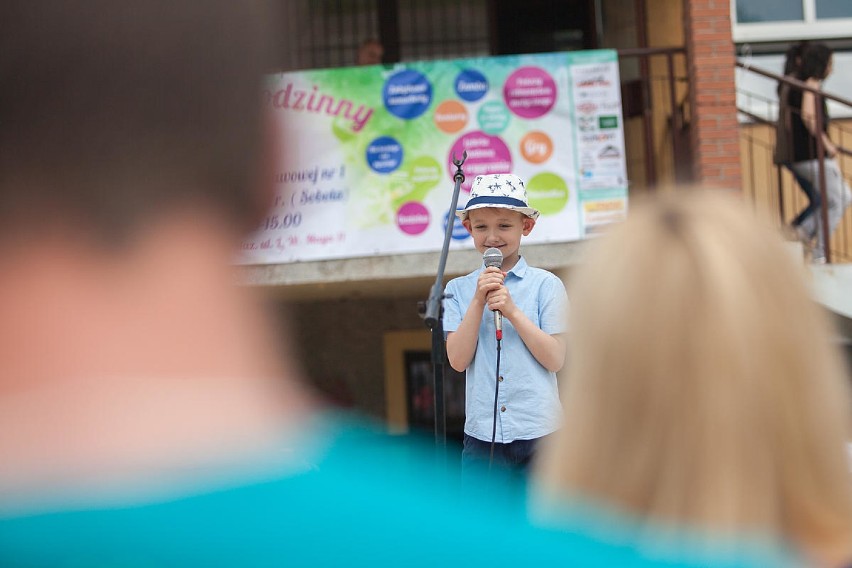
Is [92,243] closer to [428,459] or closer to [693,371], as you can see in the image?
[428,459]

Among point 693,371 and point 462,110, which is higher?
point 462,110

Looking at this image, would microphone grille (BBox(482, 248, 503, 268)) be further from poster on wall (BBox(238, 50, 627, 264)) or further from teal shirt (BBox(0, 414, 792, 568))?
poster on wall (BBox(238, 50, 627, 264))

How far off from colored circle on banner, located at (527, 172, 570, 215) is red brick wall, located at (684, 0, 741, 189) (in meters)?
1.19

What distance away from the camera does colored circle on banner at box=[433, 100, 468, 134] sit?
7.89m

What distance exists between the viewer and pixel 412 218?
773 centimetres

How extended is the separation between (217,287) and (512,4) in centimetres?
1010

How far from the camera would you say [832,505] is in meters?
1.09

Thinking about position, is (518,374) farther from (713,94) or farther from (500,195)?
(713,94)

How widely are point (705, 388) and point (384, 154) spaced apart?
6979mm

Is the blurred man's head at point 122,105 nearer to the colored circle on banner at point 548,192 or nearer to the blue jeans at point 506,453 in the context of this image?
the blue jeans at point 506,453

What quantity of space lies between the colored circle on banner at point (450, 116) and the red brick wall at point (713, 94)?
192cm

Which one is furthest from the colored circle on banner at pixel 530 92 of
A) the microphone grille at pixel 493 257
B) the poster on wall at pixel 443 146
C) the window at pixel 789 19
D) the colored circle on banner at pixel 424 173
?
the microphone grille at pixel 493 257

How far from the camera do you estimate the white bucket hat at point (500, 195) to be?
360 cm

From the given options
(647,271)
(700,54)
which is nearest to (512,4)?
(700,54)
